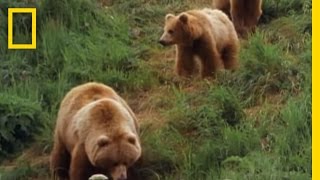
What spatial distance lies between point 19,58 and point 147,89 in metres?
1.37

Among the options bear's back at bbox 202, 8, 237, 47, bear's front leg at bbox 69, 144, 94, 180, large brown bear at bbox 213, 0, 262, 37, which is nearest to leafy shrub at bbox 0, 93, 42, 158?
bear's front leg at bbox 69, 144, 94, 180

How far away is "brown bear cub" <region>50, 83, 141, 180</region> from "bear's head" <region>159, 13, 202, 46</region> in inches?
69.6

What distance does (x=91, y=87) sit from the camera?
30.2ft

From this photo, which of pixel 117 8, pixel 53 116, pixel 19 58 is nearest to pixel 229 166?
pixel 53 116

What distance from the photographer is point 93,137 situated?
8.41 meters

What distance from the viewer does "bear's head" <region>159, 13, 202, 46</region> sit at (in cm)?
1077

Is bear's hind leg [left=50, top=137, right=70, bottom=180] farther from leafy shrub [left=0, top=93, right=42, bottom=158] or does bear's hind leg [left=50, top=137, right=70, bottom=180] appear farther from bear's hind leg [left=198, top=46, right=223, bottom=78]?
bear's hind leg [left=198, top=46, right=223, bottom=78]

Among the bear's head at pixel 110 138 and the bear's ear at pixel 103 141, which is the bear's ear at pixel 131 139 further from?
the bear's ear at pixel 103 141

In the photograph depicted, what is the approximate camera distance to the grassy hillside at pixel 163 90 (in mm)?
8609

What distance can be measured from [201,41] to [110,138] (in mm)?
2822

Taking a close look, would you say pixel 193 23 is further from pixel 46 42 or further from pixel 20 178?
pixel 20 178

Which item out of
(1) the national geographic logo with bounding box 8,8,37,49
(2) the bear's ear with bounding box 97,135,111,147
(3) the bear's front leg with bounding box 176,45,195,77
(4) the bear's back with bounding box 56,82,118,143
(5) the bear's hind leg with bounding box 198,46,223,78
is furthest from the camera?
(1) the national geographic logo with bounding box 8,8,37,49

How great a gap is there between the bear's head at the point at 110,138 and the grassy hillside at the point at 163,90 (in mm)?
573

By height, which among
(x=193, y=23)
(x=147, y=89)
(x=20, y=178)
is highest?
(x=193, y=23)
